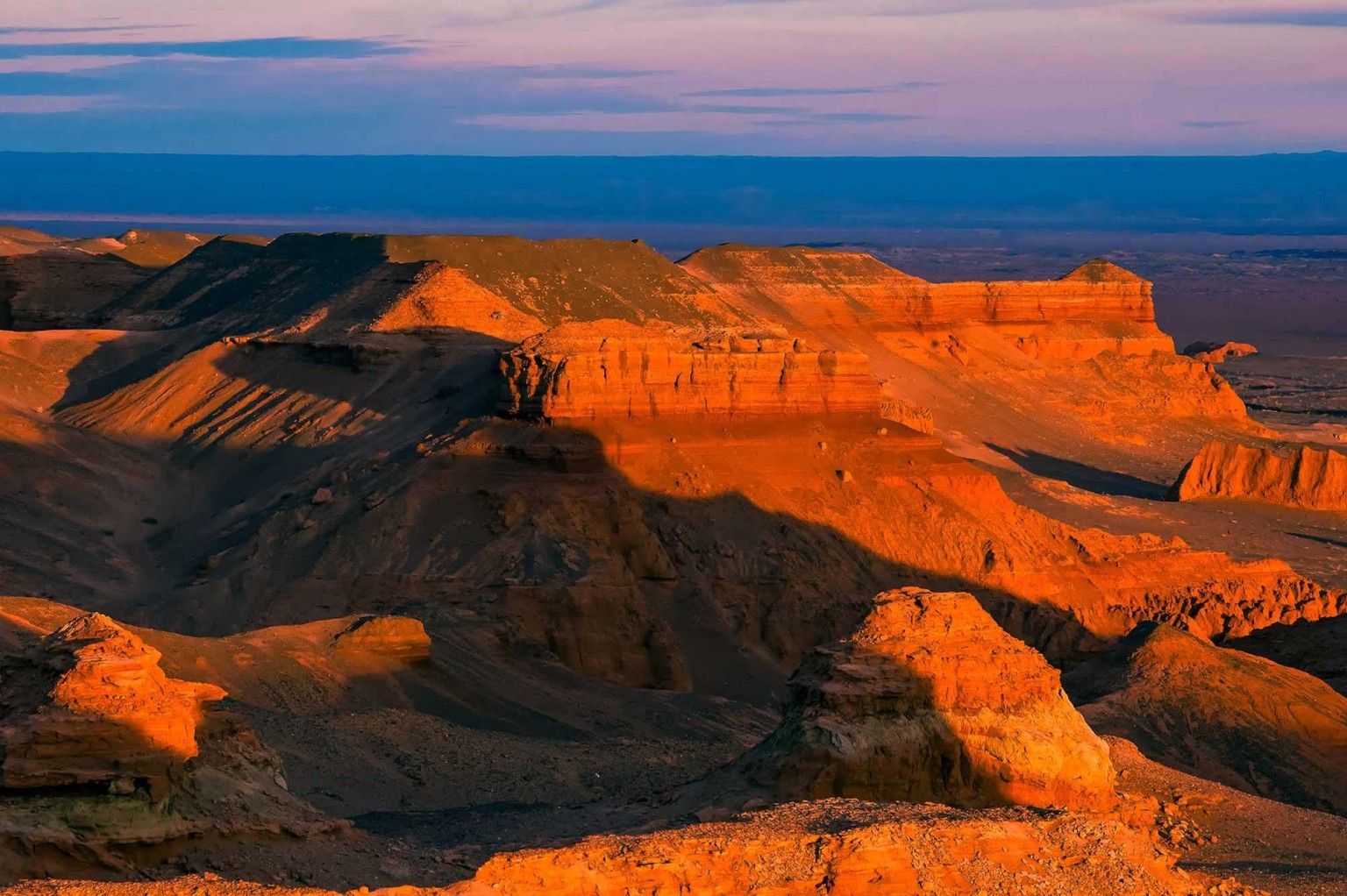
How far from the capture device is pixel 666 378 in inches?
2238

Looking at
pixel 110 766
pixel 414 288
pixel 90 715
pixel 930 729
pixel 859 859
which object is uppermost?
pixel 90 715

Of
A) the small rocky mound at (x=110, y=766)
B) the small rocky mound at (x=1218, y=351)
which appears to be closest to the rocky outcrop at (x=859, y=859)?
the small rocky mound at (x=110, y=766)

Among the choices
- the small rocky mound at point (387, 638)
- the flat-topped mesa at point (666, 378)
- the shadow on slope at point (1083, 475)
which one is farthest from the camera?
the shadow on slope at point (1083, 475)

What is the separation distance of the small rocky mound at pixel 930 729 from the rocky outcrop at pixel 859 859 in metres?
3.61

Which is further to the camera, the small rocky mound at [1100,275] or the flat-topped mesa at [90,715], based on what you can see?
the small rocky mound at [1100,275]

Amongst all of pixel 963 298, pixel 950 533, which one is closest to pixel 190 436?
pixel 950 533

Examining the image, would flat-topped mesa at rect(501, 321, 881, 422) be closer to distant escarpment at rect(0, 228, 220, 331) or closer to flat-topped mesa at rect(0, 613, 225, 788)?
flat-topped mesa at rect(0, 613, 225, 788)

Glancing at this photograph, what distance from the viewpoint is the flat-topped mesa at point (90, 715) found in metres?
24.4

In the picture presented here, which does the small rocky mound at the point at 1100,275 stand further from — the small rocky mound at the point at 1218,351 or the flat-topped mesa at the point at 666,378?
the flat-topped mesa at the point at 666,378

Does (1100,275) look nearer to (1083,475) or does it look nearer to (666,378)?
(1083,475)

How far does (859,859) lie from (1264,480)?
5712 cm

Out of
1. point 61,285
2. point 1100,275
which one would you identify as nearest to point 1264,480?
point 1100,275

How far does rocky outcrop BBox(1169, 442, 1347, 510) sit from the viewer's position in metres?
78.2

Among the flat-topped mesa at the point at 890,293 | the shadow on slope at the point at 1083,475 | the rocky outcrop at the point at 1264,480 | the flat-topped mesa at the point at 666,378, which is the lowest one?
the shadow on slope at the point at 1083,475
